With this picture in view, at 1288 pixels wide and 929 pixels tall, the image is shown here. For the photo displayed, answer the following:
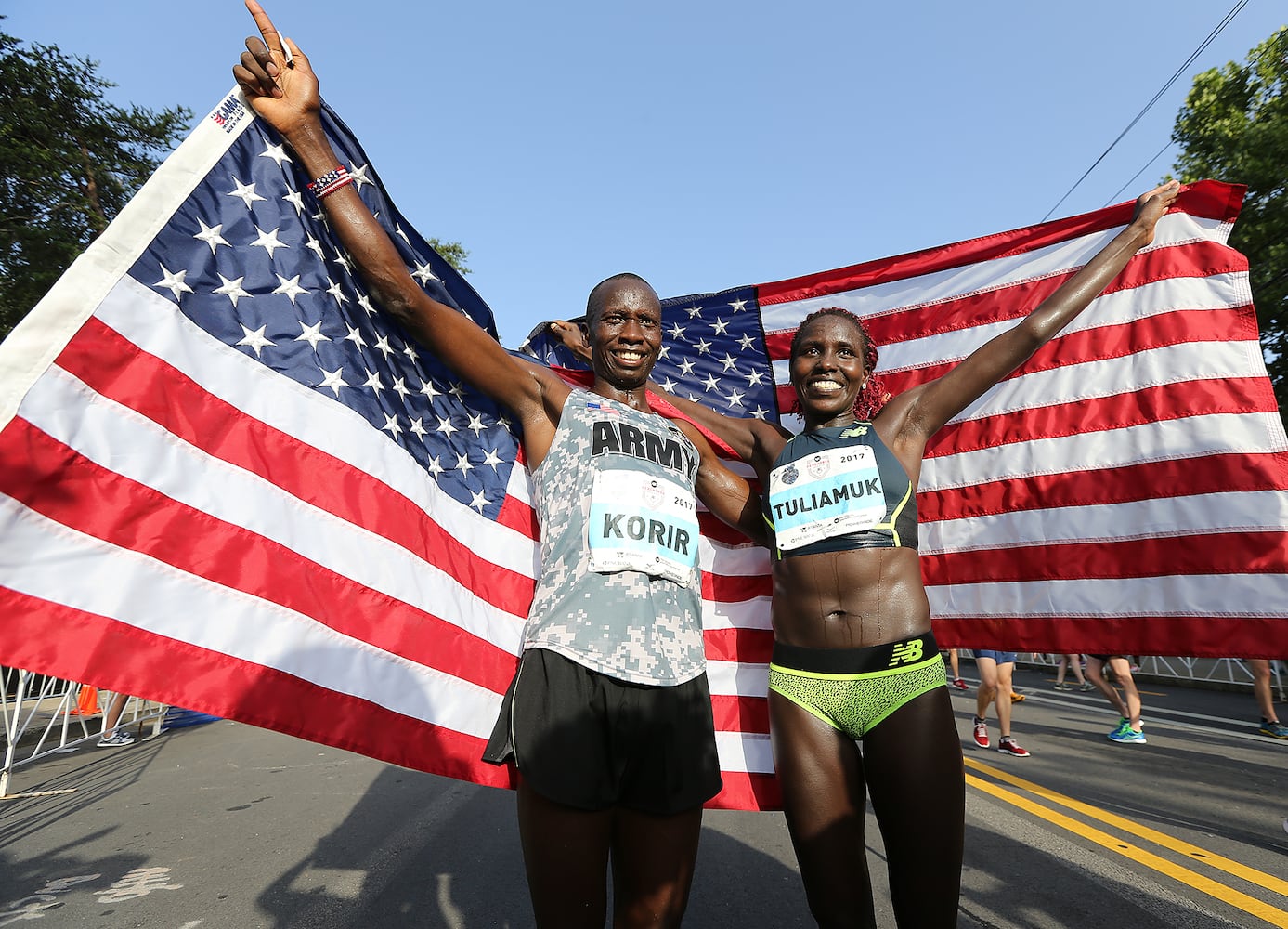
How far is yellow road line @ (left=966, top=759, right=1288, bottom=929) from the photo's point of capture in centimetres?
319

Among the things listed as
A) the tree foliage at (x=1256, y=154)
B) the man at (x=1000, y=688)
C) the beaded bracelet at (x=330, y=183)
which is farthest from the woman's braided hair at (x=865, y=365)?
the tree foliage at (x=1256, y=154)

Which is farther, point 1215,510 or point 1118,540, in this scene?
point 1118,540

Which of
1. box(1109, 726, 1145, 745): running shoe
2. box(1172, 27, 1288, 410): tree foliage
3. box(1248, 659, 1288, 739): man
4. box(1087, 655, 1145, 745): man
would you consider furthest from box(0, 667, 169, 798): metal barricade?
box(1172, 27, 1288, 410): tree foliage

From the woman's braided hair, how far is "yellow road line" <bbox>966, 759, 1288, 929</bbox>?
2.73m

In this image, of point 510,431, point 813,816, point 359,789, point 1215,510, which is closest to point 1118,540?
point 1215,510

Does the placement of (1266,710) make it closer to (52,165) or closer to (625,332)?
(625,332)

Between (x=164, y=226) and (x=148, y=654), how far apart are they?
1245mm

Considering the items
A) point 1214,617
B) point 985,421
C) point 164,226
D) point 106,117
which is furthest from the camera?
point 106,117

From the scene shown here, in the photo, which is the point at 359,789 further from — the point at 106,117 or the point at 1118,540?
the point at 106,117

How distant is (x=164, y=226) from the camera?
83.6 inches

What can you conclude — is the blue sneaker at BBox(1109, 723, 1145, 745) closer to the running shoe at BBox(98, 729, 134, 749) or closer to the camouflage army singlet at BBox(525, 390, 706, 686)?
the camouflage army singlet at BBox(525, 390, 706, 686)

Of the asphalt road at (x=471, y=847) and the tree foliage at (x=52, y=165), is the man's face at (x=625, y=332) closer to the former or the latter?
the asphalt road at (x=471, y=847)

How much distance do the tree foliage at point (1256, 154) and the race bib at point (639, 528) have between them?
1250cm

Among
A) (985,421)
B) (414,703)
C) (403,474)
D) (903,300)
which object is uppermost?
(903,300)
